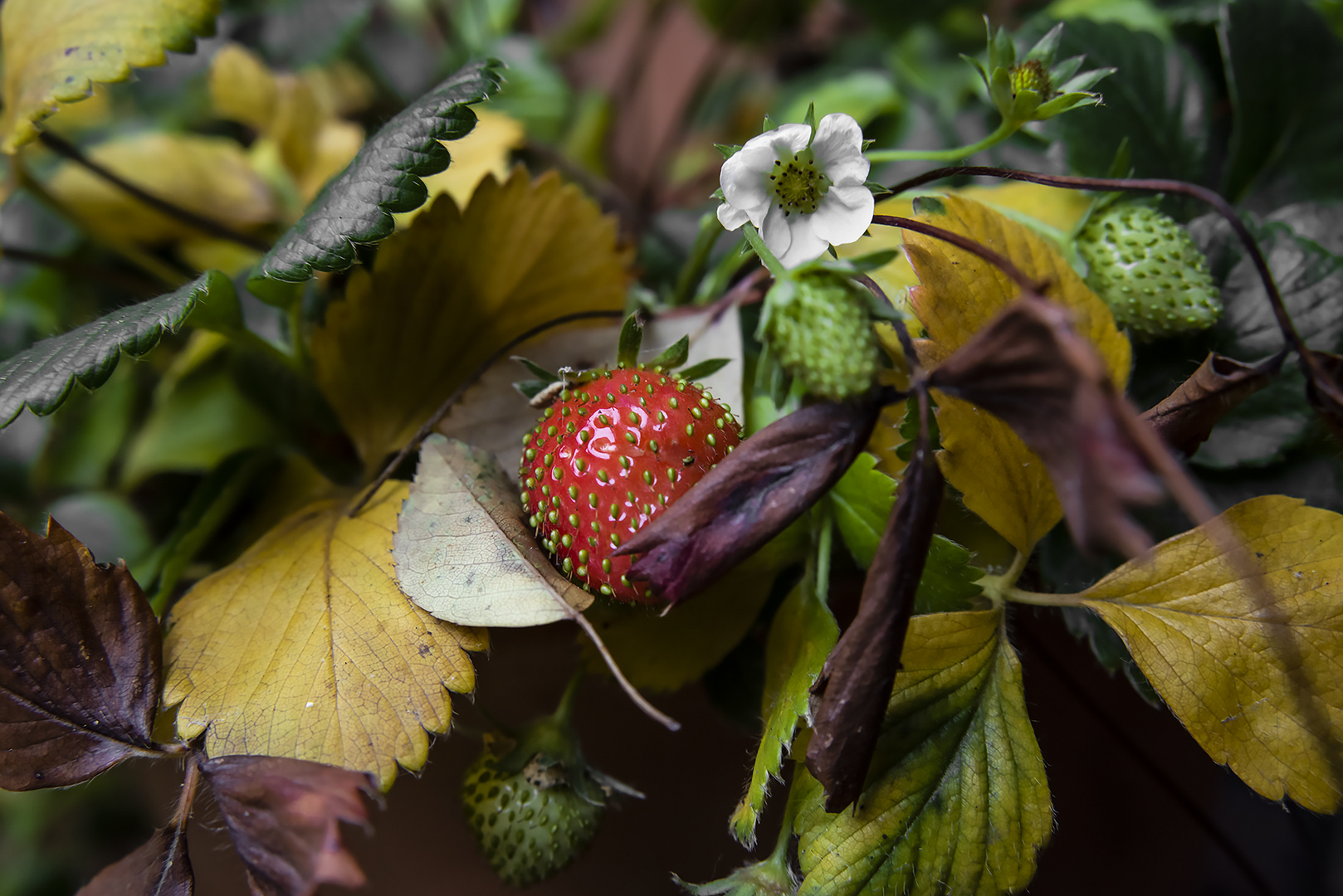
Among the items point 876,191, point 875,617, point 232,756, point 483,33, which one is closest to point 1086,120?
point 876,191

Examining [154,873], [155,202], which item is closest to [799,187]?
[154,873]

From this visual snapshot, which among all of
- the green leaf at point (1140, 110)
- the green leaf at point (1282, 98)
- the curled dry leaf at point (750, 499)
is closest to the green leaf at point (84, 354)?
the curled dry leaf at point (750, 499)

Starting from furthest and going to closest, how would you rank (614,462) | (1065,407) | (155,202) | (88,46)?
(155,202) → (88,46) → (614,462) → (1065,407)

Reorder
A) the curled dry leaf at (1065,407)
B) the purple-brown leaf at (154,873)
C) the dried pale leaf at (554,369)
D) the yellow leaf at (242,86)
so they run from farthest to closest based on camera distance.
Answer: the yellow leaf at (242,86) < the dried pale leaf at (554,369) < the purple-brown leaf at (154,873) < the curled dry leaf at (1065,407)

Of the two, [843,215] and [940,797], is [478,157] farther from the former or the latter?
[940,797]

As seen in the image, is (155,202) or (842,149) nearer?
(842,149)

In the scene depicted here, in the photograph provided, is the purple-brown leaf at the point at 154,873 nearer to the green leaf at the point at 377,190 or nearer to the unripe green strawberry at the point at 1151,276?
the green leaf at the point at 377,190
